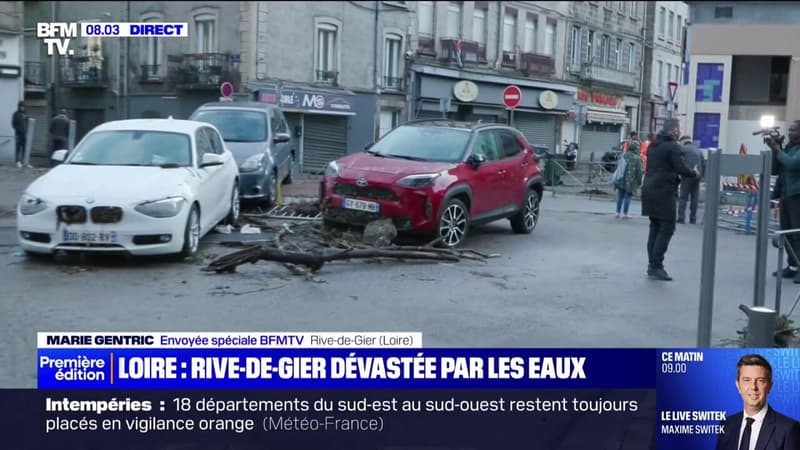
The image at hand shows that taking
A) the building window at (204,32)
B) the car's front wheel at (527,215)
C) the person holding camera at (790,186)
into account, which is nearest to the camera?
the person holding camera at (790,186)

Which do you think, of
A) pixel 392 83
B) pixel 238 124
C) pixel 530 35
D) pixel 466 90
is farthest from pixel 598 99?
pixel 238 124

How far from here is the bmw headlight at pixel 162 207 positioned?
6.28 m

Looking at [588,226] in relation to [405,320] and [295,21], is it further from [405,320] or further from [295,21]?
[405,320]

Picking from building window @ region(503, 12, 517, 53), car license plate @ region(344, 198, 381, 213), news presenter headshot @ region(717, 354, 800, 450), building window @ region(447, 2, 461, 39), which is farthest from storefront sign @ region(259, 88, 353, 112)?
car license plate @ region(344, 198, 381, 213)

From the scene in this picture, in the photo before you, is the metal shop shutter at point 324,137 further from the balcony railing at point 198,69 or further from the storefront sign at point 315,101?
the balcony railing at point 198,69

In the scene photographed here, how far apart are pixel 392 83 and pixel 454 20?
64 cm

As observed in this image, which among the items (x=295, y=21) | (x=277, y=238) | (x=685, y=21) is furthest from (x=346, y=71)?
(x=277, y=238)

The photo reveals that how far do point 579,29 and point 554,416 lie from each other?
7.46 feet

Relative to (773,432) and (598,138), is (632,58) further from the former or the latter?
(773,432)

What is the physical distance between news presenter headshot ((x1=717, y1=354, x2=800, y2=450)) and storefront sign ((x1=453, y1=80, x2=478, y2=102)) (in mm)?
2041

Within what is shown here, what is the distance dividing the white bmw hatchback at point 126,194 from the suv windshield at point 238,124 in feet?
1.89

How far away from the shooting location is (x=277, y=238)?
7484 mm

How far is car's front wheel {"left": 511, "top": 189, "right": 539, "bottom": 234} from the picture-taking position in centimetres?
903

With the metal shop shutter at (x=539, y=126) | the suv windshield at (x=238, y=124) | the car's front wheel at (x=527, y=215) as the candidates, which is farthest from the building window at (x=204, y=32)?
the car's front wheel at (x=527, y=215)
